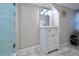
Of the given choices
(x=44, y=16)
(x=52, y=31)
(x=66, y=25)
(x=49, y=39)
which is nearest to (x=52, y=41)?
(x=49, y=39)

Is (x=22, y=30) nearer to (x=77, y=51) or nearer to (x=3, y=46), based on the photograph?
(x=3, y=46)

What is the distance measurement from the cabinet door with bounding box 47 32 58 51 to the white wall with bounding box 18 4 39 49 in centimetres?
30

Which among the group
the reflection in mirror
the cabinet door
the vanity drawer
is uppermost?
the reflection in mirror

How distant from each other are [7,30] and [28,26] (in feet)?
1.36

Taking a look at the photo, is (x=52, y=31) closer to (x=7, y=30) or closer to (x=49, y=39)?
(x=49, y=39)

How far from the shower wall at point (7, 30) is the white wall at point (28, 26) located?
0.13m

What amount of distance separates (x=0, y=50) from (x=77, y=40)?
1.59 m

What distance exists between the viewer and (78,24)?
1869 mm

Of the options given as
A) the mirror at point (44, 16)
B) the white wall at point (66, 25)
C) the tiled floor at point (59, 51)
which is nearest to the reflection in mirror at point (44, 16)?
the mirror at point (44, 16)

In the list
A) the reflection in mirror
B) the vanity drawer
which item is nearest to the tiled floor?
the vanity drawer

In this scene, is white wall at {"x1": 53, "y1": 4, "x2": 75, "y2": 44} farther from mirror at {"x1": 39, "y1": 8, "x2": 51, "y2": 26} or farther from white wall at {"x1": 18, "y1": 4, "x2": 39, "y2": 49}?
white wall at {"x1": 18, "y1": 4, "x2": 39, "y2": 49}

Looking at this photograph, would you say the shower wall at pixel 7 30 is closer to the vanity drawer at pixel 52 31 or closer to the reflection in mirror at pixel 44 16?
the reflection in mirror at pixel 44 16

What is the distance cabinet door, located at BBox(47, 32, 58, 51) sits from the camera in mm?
1913

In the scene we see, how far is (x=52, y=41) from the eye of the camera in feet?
6.44
